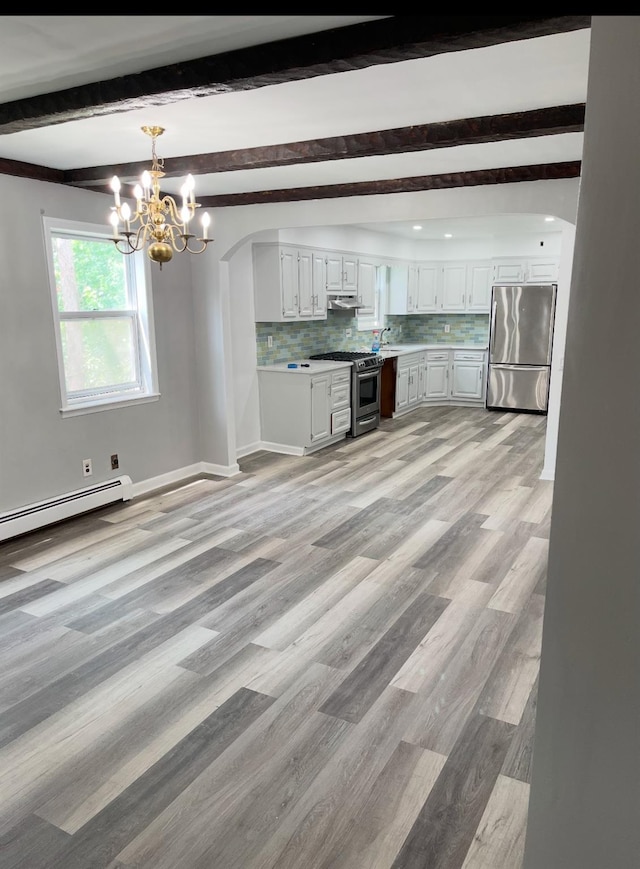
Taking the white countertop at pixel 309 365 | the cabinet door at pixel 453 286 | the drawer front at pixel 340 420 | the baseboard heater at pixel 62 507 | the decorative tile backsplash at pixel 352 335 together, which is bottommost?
the baseboard heater at pixel 62 507

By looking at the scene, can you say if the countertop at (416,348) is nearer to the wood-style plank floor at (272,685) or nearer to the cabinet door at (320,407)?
the cabinet door at (320,407)

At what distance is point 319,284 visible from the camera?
6609 millimetres

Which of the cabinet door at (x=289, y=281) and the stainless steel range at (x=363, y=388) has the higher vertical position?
the cabinet door at (x=289, y=281)

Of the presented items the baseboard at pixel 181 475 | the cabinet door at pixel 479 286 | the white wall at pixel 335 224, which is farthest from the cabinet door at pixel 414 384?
the baseboard at pixel 181 475

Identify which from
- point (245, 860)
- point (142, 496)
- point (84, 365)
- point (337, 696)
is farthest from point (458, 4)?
point (142, 496)

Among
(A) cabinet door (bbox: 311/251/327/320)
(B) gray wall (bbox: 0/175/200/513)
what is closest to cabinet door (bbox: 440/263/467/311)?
(A) cabinet door (bbox: 311/251/327/320)

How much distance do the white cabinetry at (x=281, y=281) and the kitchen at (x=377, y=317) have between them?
0.03 feet

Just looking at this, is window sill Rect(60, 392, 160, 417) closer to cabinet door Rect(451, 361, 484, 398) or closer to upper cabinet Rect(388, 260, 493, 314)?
upper cabinet Rect(388, 260, 493, 314)

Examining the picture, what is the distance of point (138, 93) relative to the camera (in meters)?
2.16

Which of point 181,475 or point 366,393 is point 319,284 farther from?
point 181,475

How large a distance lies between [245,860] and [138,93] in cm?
258

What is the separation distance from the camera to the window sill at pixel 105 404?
4395 mm

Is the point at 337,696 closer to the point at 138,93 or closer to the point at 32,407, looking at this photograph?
the point at 138,93

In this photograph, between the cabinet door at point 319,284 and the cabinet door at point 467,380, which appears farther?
the cabinet door at point 467,380
